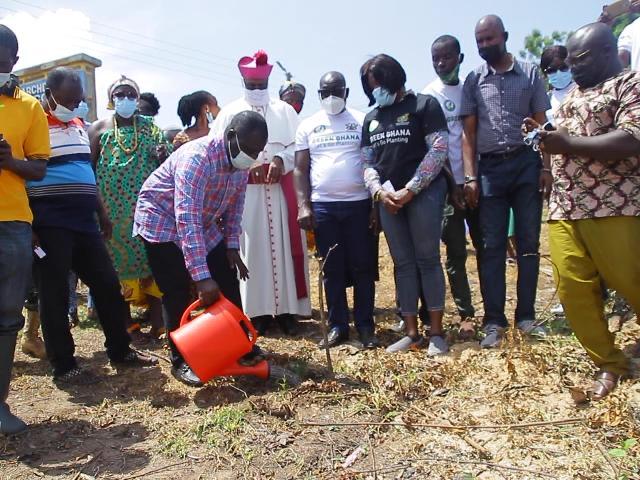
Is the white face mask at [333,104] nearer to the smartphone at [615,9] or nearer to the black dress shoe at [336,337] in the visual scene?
the black dress shoe at [336,337]

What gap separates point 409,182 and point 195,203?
4.47 feet

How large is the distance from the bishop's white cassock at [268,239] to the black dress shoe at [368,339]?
2.34 ft

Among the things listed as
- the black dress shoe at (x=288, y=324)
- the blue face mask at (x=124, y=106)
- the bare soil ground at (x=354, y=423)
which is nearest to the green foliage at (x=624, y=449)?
the bare soil ground at (x=354, y=423)

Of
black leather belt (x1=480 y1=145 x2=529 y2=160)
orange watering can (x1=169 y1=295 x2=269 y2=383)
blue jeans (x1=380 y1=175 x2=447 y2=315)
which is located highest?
black leather belt (x1=480 y1=145 x2=529 y2=160)

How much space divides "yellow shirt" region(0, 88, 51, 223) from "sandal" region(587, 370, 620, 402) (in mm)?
2878

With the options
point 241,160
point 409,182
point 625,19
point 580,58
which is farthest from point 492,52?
point 625,19

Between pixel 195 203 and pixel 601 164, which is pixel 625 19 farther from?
pixel 195 203

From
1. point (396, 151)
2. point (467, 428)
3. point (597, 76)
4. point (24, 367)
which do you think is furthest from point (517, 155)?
point (24, 367)

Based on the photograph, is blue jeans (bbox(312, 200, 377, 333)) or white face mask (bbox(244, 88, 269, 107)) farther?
white face mask (bbox(244, 88, 269, 107))

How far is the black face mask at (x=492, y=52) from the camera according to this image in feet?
12.8

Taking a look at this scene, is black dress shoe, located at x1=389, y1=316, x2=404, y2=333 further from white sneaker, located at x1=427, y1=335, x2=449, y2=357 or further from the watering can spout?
the watering can spout

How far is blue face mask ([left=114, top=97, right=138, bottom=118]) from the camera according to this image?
453cm

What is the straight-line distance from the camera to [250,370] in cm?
339

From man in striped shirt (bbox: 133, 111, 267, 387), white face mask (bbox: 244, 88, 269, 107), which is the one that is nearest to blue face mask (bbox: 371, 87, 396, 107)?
man in striped shirt (bbox: 133, 111, 267, 387)
